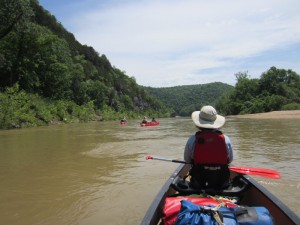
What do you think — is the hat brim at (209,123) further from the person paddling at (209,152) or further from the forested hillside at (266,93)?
the forested hillside at (266,93)

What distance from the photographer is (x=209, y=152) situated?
414cm

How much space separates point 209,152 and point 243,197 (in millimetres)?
1066

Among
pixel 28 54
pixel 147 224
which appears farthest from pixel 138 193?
pixel 28 54

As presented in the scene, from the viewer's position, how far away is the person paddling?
13.6 ft

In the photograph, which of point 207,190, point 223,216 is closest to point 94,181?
point 207,190

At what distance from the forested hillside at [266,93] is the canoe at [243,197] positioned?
53901 mm

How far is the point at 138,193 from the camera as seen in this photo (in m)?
6.34

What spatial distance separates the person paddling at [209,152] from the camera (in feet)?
13.6

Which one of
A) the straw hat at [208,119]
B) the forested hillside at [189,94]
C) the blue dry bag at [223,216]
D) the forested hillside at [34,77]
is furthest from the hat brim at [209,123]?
the forested hillside at [189,94]

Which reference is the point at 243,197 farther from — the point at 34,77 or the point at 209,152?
the point at 34,77

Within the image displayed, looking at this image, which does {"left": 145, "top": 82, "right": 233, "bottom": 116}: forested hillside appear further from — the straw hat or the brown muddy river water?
the straw hat

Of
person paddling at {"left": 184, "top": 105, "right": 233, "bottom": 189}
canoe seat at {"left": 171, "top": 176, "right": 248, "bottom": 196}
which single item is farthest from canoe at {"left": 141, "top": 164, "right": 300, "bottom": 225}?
person paddling at {"left": 184, "top": 105, "right": 233, "bottom": 189}

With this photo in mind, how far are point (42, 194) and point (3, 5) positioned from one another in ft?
95.2

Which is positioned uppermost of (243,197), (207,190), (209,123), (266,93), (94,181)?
(266,93)
